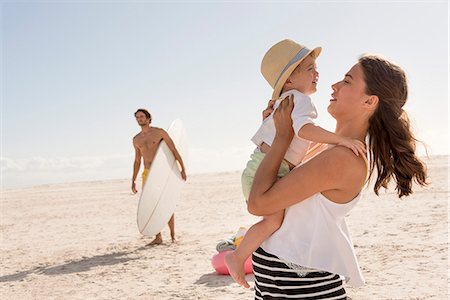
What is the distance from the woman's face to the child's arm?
0.09 meters

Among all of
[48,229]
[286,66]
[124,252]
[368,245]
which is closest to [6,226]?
[48,229]

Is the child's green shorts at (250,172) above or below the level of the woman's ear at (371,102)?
below

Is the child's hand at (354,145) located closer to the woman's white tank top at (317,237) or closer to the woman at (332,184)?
the woman at (332,184)

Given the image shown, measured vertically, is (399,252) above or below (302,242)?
below

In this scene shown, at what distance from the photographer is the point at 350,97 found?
184cm

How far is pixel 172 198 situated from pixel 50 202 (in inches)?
452

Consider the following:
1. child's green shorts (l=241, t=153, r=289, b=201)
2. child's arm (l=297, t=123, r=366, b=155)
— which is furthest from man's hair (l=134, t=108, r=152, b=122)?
child's arm (l=297, t=123, r=366, b=155)

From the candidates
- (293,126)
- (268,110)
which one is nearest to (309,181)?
(293,126)

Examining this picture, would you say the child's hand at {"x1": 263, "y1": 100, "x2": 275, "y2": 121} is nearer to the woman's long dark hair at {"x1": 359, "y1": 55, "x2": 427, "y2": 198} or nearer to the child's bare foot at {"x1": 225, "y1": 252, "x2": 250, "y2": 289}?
the woman's long dark hair at {"x1": 359, "y1": 55, "x2": 427, "y2": 198}

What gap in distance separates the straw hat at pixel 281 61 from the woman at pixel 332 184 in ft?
1.10

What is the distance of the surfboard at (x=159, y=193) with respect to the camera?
7.56 metres

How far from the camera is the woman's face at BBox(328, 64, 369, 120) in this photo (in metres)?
1.83

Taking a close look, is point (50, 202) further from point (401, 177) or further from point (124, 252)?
point (401, 177)

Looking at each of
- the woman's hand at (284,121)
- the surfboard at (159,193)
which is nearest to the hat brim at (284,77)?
the woman's hand at (284,121)
